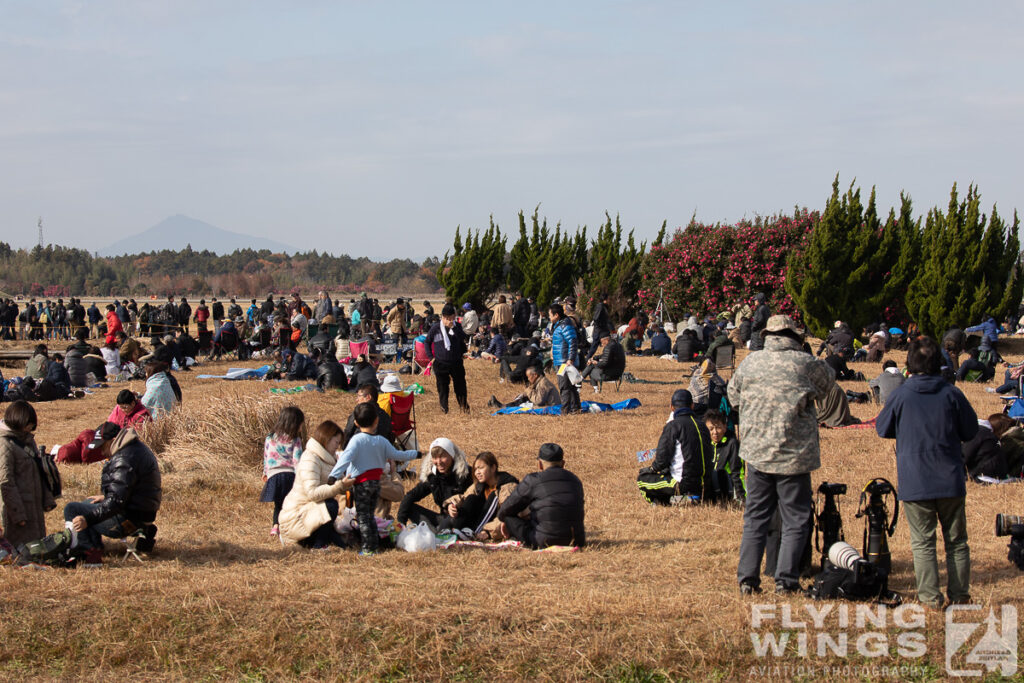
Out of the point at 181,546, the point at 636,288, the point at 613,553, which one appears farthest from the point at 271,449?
the point at 636,288

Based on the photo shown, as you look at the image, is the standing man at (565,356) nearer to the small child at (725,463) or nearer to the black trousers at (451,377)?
the black trousers at (451,377)

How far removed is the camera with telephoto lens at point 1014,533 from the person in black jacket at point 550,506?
2811 millimetres

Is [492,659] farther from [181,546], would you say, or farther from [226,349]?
[226,349]

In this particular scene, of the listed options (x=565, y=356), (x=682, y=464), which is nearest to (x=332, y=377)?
(x=565, y=356)

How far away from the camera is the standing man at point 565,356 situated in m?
14.1

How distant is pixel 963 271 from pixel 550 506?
20.2 metres

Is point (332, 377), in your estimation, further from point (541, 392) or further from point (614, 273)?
point (614, 273)

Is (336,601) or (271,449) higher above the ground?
(271,449)

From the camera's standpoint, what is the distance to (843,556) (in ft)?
18.2

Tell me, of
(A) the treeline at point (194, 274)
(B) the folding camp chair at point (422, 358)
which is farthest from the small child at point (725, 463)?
(A) the treeline at point (194, 274)

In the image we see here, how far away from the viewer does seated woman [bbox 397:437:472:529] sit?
304 inches

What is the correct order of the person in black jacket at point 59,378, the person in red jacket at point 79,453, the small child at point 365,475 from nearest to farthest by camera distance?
the small child at point 365,475
the person in red jacket at point 79,453
the person in black jacket at point 59,378

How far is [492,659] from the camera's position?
17.2ft

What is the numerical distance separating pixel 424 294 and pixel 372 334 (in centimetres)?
5717
